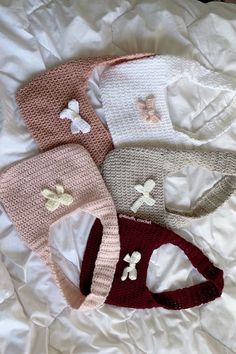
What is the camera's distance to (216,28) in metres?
1.25

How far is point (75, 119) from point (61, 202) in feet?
0.57

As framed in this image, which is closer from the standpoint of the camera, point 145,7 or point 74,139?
point 74,139

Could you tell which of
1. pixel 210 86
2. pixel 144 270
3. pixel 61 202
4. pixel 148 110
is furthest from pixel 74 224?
pixel 210 86

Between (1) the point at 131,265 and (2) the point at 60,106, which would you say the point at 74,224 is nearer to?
(1) the point at 131,265

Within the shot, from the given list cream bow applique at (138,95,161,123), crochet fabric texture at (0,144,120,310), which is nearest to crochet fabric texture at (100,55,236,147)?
cream bow applique at (138,95,161,123)

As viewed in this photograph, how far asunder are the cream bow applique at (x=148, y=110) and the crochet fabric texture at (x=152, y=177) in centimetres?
7

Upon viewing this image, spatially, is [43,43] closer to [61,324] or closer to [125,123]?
[125,123]

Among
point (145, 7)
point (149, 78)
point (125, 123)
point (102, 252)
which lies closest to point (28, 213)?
point (102, 252)

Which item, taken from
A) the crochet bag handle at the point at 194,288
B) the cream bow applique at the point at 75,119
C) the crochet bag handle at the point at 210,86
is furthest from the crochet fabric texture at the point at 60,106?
the crochet bag handle at the point at 194,288

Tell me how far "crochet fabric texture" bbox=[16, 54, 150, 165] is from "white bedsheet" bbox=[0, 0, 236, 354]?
28 mm

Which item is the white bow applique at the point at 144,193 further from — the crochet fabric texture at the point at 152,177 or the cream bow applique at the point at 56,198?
the cream bow applique at the point at 56,198

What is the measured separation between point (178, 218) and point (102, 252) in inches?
7.1

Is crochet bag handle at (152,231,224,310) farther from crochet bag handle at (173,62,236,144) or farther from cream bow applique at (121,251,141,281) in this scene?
crochet bag handle at (173,62,236,144)

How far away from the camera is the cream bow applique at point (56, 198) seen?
3.48ft
